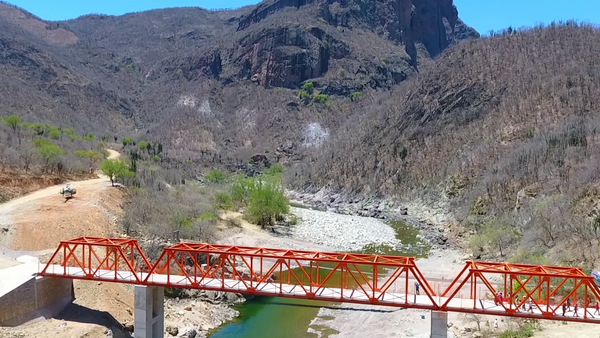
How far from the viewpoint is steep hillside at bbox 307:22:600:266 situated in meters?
44.9

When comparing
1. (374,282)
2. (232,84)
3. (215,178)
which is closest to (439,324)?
(374,282)

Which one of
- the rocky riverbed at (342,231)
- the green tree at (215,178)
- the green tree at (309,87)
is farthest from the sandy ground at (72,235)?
the green tree at (309,87)

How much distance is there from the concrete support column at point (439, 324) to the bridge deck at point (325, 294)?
0.49m

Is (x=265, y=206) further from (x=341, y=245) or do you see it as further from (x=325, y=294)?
(x=325, y=294)

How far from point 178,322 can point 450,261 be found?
29.3 m

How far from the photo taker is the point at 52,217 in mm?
40469

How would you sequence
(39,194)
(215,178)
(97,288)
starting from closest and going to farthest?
(97,288), (39,194), (215,178)

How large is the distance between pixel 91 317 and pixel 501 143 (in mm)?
70604

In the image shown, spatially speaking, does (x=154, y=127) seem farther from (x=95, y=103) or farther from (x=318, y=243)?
(x=318, y=243)

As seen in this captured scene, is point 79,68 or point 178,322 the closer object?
point 178,322

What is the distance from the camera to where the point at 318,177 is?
113 meters

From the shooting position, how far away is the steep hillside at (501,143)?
44.9 m

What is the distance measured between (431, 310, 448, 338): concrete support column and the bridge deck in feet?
1.61

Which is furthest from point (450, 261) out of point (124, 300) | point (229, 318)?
point (124, 300)
